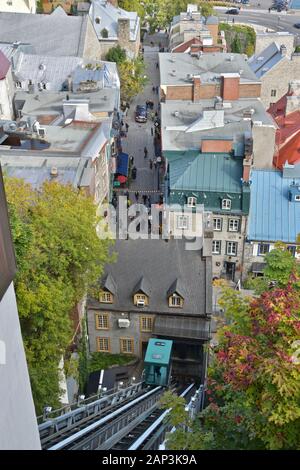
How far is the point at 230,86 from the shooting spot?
5797 cm

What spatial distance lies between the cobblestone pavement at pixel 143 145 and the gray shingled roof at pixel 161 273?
1811 centimetres

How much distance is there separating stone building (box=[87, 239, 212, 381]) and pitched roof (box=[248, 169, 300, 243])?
27.3ft

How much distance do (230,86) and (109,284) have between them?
33512 mm

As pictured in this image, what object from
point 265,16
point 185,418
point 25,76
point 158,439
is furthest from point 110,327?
point 265,16

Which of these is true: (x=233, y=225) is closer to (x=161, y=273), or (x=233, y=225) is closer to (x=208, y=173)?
(x=208, y=173)

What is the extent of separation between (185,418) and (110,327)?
18.7 m

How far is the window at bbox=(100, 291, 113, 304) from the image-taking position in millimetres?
32475

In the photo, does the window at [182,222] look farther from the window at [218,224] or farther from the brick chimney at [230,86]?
the brick chimney at [230,86]

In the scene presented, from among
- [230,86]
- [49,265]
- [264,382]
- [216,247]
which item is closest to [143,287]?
[49,265]

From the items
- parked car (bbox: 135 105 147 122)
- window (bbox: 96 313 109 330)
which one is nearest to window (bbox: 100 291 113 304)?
window (bbox: 96 313 109 330)

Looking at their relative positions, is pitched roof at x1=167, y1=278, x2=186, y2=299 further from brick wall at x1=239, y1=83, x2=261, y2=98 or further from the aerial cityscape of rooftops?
brick wall at x1=239, y1=83, x2=261, y2=98

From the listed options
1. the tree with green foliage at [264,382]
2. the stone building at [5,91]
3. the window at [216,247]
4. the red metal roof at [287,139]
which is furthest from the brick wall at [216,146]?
the tree with green foliage at [264,382]

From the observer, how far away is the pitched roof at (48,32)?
216ft

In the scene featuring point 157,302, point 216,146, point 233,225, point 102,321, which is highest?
point 216,146
